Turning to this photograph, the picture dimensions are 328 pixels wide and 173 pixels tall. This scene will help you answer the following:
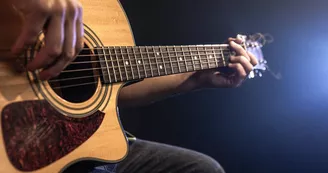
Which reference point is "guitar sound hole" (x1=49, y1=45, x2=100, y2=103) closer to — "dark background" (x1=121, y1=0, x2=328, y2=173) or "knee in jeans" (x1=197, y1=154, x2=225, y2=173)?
"knee in jeans" (x1=197, y1=154, x2=225, y2=173)

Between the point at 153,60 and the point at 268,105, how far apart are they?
2.65ft

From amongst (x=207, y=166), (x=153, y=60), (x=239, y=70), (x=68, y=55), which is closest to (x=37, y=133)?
(x=68, y=55)

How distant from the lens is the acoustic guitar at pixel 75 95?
56 centimetres

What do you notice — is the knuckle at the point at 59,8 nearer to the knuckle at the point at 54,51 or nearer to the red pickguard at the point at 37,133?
the knuckle at the point at 54,51

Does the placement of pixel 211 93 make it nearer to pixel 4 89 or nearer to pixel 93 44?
pixel 93 44

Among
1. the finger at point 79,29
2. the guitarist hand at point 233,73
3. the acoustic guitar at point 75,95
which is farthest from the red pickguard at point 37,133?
the guitarist hand at point 233,73

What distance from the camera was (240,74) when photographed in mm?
1079

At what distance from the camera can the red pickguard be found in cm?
55

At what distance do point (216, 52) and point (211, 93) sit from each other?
0.44m

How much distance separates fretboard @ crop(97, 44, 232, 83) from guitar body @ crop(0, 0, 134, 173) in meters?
0.03

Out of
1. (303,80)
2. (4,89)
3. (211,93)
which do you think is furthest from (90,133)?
(303,80)

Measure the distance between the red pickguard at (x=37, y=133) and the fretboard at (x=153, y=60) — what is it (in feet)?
0.41

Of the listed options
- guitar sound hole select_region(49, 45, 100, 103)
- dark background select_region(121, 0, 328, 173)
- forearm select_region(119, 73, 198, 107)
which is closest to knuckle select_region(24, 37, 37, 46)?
guitar sound hole select_region(49, 45, 100, 103)

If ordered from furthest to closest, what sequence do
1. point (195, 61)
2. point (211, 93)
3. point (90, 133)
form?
point (211, 93) → point (195, 61) → point (90, 133)
